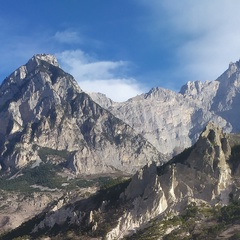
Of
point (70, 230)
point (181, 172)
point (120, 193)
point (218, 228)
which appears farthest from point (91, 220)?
point (218, 228)

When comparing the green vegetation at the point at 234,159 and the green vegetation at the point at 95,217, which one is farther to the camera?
the green vegetation at the point at 234,159

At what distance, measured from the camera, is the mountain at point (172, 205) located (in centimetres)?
13212

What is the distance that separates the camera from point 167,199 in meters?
147

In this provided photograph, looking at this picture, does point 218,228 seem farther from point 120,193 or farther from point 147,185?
point 120,193

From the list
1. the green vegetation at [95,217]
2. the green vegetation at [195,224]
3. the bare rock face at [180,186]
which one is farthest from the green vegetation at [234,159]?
the green vegetation at [95,217]

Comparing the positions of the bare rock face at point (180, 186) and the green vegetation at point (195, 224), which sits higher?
the bare rock face at point (180, 186)

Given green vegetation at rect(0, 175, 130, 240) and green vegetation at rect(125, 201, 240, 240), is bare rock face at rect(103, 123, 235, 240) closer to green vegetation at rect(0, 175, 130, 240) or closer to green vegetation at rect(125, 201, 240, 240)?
green vegetation at rect(0, 175, 130, 240)

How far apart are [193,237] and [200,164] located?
34156 mm

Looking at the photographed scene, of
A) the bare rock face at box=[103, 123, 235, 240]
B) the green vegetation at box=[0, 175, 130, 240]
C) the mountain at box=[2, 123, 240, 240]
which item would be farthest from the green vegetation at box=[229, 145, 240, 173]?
the green vegetation at box=[0, 175, 130, 240]

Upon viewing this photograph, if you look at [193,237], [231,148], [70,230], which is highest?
[231,148]

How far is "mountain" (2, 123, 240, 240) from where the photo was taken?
433ft

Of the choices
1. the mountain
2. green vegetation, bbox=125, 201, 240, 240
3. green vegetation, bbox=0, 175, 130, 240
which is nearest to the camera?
green vegetation, bbox=125, 201, 240, 240

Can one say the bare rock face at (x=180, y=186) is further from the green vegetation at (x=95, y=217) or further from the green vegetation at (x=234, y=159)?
the green vegetation at (x=95, y=217)

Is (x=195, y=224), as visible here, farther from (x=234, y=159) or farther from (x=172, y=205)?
(x=234, y=159)
